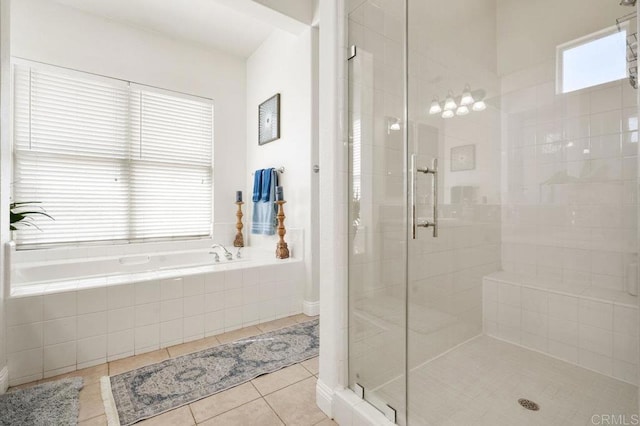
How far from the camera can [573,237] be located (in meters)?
1.80

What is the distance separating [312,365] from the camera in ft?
6.55

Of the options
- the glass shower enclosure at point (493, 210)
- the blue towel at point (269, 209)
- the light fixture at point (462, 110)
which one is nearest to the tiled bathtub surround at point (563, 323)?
the glass shower enclosure at point (493, 210)

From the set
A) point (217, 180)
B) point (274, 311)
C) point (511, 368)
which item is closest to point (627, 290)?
point (511, 368)

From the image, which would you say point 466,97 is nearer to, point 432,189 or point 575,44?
point 575,44

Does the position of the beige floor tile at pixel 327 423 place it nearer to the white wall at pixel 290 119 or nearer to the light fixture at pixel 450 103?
the white wall at pixel 290 119

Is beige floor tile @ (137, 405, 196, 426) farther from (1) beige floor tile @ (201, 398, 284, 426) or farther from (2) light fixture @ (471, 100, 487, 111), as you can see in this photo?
(2) light fixture @ (471, 100, 487, 111)

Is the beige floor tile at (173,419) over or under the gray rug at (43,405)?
under

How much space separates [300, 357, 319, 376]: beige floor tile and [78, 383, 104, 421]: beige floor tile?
1.08m

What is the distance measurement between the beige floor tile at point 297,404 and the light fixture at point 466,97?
6.39ft

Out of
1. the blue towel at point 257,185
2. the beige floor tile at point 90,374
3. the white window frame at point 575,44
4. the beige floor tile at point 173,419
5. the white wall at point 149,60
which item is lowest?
the beige floor tile at point 173,419

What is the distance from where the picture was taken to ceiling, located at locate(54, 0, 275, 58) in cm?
292

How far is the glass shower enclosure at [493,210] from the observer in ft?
4.85

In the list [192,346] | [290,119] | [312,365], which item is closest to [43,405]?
[192,346]

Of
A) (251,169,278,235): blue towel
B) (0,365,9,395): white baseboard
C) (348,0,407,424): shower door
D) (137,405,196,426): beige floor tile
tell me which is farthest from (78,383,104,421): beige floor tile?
(251,169,278,235): blue towel
